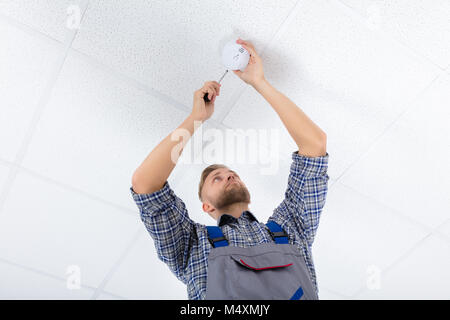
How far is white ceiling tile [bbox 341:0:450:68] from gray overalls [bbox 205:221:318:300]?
804 millimetres

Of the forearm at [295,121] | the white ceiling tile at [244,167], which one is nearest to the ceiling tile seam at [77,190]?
the white ceiling tile at [244,167]

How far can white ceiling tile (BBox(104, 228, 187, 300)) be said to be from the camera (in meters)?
2.12

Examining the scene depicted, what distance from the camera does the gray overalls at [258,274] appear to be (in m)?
0.95

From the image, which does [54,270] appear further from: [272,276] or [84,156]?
[272,276]

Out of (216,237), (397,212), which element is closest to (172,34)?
(216,237)

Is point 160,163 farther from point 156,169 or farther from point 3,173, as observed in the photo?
point 3,173

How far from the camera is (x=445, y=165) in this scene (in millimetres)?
1638

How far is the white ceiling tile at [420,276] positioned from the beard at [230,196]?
1217mm

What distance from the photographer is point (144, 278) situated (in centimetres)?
229

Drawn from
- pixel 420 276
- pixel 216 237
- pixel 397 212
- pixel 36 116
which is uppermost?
pixel 36 116

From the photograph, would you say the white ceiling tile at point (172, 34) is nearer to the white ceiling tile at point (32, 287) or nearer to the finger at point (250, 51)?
the finger at point (250, 51)

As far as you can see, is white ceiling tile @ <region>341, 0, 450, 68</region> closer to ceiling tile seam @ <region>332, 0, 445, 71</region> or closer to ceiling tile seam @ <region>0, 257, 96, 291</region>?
ceiling tile seam @ <region>332, 0, 445, 71</region>

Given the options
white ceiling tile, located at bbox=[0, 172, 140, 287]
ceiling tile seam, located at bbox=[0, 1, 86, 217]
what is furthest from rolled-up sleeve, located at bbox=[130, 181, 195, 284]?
white ceiling tile, located at bbox=[0, 172, 140, 287]

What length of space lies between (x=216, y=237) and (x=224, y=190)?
306mm
